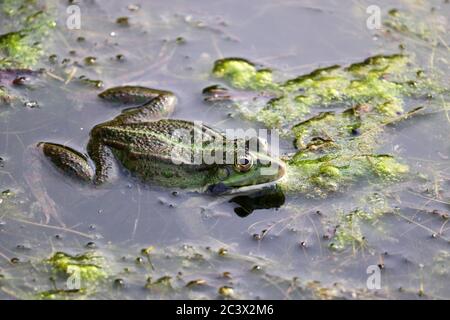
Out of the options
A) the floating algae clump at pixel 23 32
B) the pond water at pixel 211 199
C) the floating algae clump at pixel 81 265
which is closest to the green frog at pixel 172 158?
the pond water at pixel 211 199

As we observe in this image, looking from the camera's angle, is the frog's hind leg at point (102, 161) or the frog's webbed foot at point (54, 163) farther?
the frog's hind leg at point (102, 161)


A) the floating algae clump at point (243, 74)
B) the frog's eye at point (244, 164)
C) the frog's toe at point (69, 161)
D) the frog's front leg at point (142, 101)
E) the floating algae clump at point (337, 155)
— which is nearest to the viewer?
the frog's eye at point (244, 164)

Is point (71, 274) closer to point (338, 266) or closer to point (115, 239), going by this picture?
point (115, 239)

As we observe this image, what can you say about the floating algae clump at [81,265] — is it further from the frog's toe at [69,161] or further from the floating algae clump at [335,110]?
the floating algae clump at [335,110]

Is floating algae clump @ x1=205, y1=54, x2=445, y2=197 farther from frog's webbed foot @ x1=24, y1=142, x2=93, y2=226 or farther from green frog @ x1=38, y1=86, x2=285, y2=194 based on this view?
frog's webbed foot @ x1=24, y1=142, x2=93, y2=226

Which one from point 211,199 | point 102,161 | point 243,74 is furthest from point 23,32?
point 211,199

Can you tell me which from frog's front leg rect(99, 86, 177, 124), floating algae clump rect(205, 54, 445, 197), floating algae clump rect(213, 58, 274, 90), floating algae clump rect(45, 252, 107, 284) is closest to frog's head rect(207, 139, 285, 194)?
floating algae clump rect(205, 54, 445, 197)

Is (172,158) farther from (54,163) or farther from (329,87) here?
(329,87)
